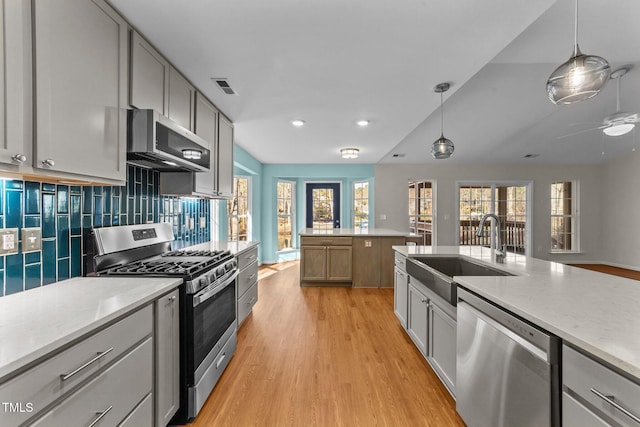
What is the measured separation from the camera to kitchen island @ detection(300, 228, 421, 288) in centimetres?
443

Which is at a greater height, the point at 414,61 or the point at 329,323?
the point at 414,61

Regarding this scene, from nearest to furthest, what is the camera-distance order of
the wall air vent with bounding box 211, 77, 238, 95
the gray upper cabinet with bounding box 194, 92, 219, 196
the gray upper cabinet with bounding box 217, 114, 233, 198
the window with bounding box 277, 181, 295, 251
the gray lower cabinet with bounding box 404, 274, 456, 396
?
the gray lower cabinet with bounding box 404, 274, 456, 396
the wall air vent with bounding box 211, 77, 238, 95
the gray upper cabinet with bounding box 194, 92, 219, 196
the gray upper cabinet with bounding box 217, 114, 233, 198
the window with bounding box 277, 181, 295, 251

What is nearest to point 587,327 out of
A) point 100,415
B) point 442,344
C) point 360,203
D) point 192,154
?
point 442,344

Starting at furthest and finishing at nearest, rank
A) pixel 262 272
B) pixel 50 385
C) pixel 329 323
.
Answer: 1. pixel 262 272
2. pixel 329 323
3. pixel 50 385

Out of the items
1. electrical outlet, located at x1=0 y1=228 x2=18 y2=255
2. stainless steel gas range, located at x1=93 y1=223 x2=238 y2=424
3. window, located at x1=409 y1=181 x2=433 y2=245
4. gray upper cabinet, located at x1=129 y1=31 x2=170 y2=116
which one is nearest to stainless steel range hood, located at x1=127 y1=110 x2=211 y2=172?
gray upper cabinet, located at x1=129 y1=31 x2=170 y2=116

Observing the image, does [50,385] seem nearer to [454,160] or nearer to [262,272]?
[262,272]

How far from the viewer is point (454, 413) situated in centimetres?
171

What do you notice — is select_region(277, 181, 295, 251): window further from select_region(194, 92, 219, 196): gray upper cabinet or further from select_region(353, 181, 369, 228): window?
select_region(194, 92, 219, 196): gray upper cabinet

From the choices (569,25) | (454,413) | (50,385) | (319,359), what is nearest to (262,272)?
(319,359)

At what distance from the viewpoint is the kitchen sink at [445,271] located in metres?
1.68

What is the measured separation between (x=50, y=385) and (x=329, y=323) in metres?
2.50

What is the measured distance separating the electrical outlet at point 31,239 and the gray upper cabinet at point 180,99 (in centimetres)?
110

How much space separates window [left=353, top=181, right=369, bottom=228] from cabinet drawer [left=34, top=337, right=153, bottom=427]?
5.82m

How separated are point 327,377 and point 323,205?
507 cm
